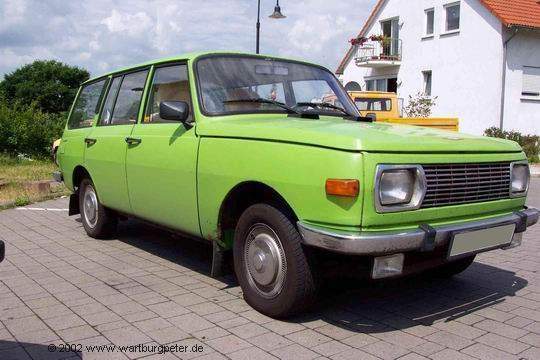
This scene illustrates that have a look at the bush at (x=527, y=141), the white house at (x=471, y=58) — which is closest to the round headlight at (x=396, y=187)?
the bush at (x=527, y=141)

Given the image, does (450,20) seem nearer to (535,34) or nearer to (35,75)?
(535,34)

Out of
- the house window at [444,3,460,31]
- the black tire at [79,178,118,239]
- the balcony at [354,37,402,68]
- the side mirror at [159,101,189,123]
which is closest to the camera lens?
the side mirror at [159,101,189,123]

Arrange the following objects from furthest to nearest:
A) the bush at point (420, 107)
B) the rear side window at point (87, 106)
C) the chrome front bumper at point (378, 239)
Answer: the bush at point (420, 107)
the rear side window at point (87, 106)
the chrome front bumper at point (378, 239)

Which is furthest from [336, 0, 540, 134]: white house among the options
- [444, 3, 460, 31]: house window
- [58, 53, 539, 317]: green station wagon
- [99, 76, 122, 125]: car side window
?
[99, 76, 122, 125]: car side window

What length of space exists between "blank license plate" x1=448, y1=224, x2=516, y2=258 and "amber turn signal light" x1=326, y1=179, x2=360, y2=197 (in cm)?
78

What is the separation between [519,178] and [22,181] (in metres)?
10.1

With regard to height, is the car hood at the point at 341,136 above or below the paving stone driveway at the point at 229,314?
above

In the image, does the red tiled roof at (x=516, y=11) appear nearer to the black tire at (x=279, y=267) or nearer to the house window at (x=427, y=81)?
the house window at (x=427, y=81)

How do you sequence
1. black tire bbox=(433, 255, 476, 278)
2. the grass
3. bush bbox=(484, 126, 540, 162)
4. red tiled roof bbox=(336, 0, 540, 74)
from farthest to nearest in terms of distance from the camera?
red tiled roof bbox=(336, 0, 540, 74) → bush bbox=(484, 126, 540, 162) → the grass → black tire bbox=(433, 255, 476, 278)

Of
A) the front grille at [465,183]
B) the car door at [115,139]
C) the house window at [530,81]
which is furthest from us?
the house window at [530,81]

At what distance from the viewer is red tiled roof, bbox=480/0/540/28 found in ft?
77.4

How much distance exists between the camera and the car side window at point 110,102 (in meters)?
6.25

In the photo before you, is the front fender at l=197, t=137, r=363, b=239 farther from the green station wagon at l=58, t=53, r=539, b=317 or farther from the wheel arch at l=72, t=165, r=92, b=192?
the wheel arch at l=72, t=165, r=92, b=192

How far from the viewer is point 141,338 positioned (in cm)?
364
